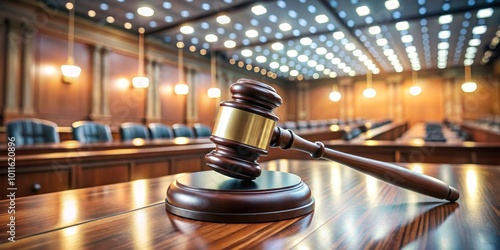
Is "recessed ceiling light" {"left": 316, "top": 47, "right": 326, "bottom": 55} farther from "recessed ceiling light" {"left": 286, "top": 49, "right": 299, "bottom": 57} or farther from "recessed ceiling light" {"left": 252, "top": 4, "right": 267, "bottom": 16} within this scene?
"recessed ceiling light" {"left": 252, "top": 4, "right": 267, "bottom": 16}

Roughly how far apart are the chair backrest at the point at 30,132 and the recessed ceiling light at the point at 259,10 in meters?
5.29

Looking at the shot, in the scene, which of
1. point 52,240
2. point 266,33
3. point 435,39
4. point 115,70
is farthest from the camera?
point 435,39

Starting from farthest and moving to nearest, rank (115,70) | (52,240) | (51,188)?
(115,70), (51,188), (52,240)

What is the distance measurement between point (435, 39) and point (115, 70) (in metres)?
9.69

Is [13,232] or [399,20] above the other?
[399,20]

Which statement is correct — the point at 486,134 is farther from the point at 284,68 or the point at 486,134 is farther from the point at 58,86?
the point at 284,68

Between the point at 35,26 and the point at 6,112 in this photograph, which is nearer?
the point at 6,112

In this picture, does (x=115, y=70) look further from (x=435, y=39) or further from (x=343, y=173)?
(x=435, y=39)

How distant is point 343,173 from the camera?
0.92 meters

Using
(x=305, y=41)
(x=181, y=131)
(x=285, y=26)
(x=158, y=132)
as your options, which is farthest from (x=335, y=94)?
(x=158, y=132)

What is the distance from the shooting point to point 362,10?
7.68 metres

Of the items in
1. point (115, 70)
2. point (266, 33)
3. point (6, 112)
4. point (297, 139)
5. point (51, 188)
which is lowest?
point (51, 188)

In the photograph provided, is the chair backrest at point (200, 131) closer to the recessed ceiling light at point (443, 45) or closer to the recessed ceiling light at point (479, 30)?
the recessed ceiling light at point (479, 30)

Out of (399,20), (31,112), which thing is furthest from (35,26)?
(399,20)
